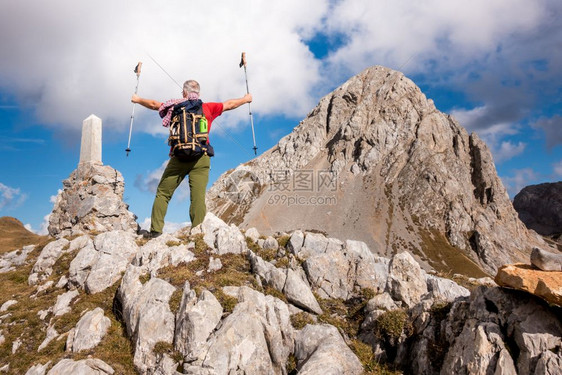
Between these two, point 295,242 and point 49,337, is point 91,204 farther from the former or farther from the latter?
point 295,242

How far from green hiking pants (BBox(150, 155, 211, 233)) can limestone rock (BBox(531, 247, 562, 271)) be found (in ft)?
37.2

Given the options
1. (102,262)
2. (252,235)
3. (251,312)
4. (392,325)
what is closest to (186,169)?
(102,262)

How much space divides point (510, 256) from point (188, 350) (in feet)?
579

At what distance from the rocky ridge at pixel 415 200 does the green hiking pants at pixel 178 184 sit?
5450 inches

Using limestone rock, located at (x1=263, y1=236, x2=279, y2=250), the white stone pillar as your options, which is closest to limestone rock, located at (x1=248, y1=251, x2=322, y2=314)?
limestone rock, located at (x1=263, y1=236, x2=279, y2=250)

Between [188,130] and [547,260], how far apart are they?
37.5ft

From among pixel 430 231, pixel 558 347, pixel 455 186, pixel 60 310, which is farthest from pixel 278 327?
pixel 455 186

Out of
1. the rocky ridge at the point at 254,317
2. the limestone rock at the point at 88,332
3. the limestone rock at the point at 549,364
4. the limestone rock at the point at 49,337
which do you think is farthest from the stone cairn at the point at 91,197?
the limestone rock at the point at 549,364

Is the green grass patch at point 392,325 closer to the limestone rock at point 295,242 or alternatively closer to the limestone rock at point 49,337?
the limestone rock at point 295,242

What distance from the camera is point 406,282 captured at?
38.5 ft

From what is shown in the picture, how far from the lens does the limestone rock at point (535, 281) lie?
6461 millimetres

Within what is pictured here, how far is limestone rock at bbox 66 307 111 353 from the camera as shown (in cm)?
888

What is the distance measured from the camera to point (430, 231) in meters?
157

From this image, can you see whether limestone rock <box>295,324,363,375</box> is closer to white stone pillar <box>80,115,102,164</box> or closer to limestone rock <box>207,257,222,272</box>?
limestone rock <box>207,257,222,272</box>
